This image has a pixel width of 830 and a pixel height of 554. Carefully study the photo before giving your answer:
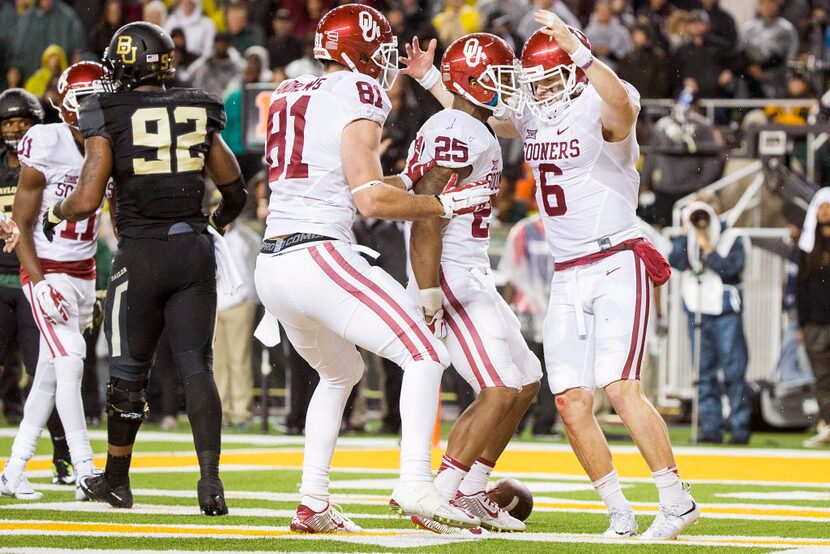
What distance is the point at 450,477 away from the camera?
602 cm

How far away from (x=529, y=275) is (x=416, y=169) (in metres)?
6.37

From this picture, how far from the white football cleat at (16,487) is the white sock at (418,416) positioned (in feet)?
8.26

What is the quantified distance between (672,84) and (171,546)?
37.9 ft

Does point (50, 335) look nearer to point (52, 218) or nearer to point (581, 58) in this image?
point (52, 218)

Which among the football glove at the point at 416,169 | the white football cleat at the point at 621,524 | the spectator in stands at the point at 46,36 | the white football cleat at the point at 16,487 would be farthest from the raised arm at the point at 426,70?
the spectator in stands at the point at 46,36

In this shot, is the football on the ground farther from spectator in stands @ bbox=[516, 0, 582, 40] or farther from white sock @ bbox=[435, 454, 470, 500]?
spectator in stands @ bbox=[516, 0, 582, 40]

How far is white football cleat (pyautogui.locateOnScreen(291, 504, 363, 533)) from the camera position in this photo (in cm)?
570

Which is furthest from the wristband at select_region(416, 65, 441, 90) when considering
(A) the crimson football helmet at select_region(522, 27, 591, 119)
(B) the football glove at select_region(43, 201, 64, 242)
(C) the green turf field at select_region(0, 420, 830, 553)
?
(C) the green turf field at select_region(0, 420, 830, 553)

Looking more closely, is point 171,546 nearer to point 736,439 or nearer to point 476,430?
point 476,430

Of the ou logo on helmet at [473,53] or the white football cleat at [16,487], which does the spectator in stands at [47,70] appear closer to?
the white football cleat at [16,487]

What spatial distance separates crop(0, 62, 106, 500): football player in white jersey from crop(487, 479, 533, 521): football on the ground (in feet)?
6.50

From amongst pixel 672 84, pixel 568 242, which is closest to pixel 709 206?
pixel 672 84

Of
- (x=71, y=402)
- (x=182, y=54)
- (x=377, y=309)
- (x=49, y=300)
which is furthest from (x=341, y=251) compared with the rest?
(x=182, y=54)

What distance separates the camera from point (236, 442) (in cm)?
1169
